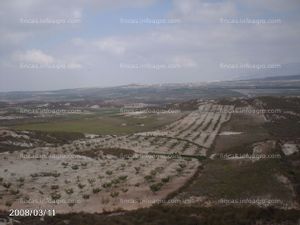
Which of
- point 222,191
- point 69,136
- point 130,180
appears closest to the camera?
point 222,191

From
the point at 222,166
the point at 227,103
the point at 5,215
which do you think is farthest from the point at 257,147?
the point at 227,103

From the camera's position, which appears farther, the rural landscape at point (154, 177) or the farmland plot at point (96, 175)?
the farmland plot at point (96, 175)

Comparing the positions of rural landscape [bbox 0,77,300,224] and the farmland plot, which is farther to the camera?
the farmland plot

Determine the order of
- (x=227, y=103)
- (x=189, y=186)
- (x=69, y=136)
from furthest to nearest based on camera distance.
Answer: (x=227, y=103), (x=69, y=136), (x=189, y=186)

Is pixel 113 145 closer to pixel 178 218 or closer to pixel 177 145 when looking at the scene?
pixel 177 145

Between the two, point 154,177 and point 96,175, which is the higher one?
point 96,175

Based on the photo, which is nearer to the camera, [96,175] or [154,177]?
[154,177]

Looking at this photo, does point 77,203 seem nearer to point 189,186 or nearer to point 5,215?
point 5,215

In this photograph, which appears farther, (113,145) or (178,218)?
(113,145)

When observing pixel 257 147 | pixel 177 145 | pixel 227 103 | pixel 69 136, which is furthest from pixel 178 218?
pixel 227 103
